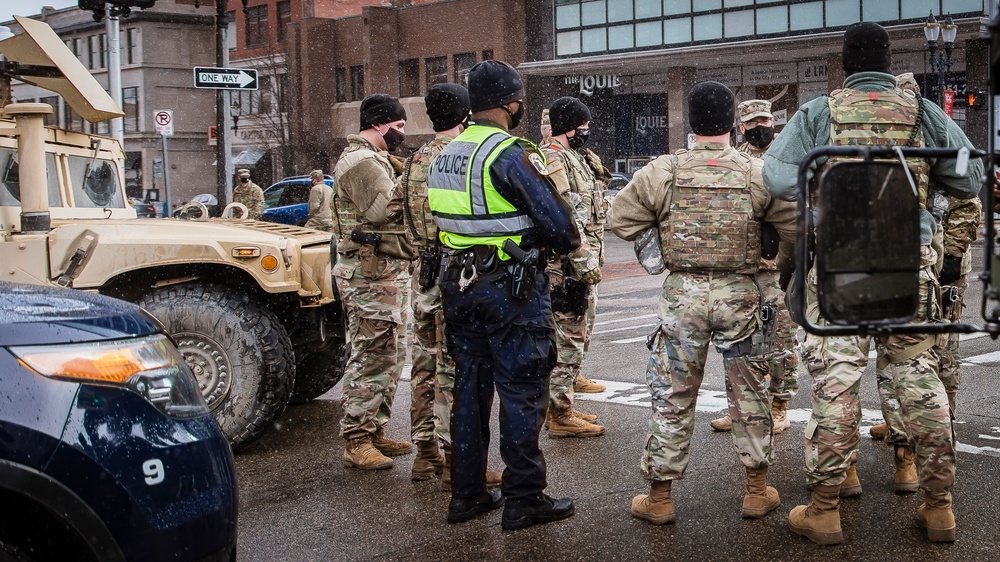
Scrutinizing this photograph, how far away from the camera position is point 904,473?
511 centimetres

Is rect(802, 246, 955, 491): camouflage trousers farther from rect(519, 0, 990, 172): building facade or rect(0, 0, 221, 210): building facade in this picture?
rect(0, 0, 221, 210): building facade

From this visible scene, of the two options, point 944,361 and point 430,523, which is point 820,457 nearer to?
point 944,361

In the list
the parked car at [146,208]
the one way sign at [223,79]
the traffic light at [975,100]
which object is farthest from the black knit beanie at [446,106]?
the traffic light at [975,100]

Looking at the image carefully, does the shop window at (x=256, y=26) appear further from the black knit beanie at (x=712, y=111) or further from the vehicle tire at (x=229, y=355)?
the black knit beanie at (x=712, y=111)

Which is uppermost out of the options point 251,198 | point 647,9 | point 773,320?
point 647,9

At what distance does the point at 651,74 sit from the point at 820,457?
110ft

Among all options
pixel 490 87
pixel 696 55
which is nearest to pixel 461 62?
pixel 696 55

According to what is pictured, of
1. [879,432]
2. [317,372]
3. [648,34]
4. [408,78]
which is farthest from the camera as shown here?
[408,78]

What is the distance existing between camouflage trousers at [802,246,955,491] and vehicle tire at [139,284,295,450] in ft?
10.1

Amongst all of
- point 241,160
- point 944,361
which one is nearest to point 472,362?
point 944,361

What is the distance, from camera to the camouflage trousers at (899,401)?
4301mm

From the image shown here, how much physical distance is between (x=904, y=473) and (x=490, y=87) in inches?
103

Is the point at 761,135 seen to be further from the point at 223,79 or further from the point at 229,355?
the point at 223,79

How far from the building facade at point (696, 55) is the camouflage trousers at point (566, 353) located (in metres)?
22.6
